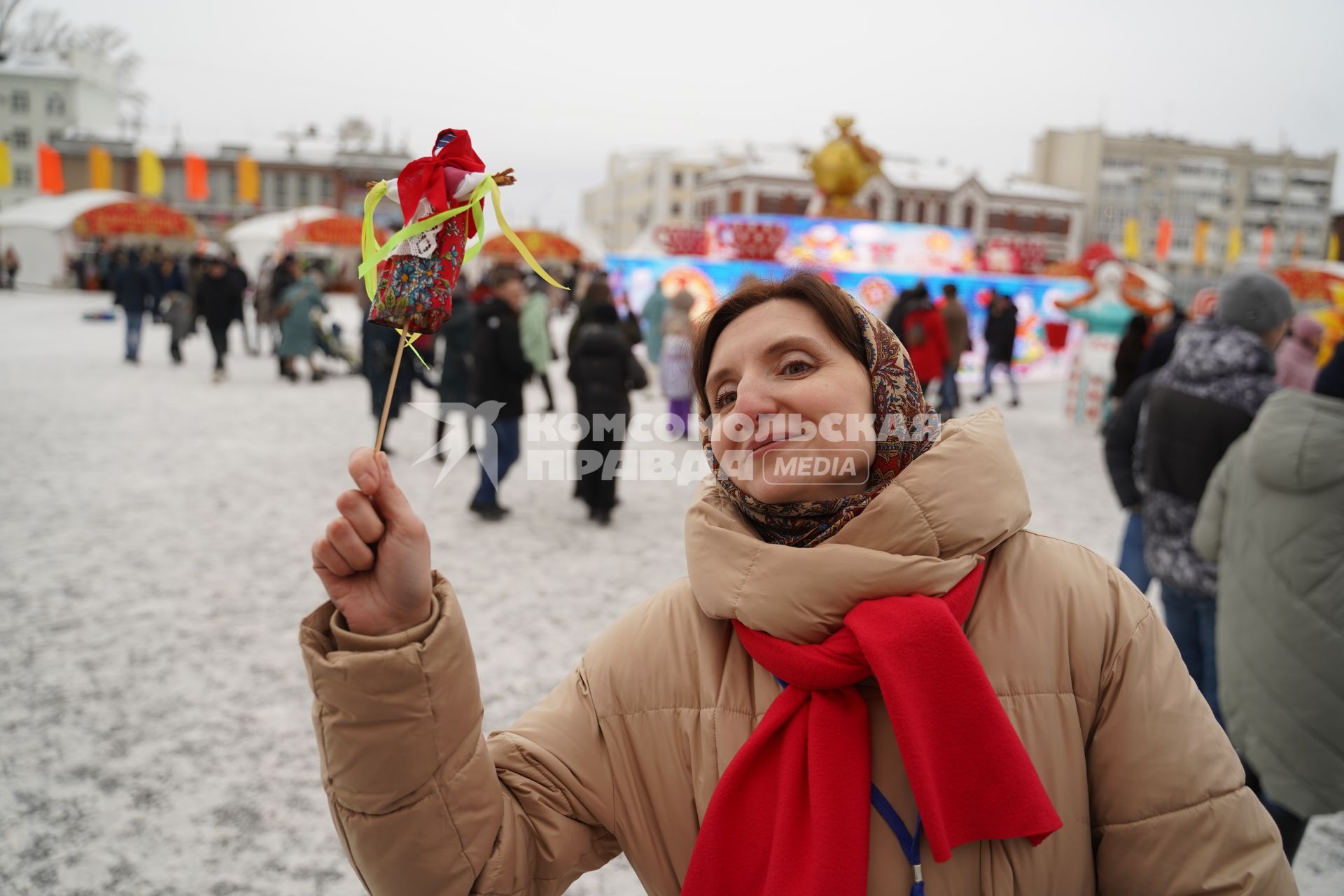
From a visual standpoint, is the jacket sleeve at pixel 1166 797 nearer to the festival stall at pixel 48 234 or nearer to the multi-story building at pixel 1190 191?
the festival stall at pixel 48 234

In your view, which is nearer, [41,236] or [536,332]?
[536,332]

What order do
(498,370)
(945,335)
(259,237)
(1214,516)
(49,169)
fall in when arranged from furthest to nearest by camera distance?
(259,237) → (49,169) → (945,335) → (498,370) → (1214,516)

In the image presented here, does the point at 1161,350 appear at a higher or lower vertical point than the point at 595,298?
lower

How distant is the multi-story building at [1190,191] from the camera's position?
185 feet

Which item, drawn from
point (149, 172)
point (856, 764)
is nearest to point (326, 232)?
point (149, 172)

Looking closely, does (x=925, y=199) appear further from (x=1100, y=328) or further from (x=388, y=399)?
(x=388, y=399)

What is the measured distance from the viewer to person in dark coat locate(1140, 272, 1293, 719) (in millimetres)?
2871

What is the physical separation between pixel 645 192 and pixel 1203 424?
6756cm

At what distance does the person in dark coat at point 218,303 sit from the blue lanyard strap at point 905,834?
12.3 meters

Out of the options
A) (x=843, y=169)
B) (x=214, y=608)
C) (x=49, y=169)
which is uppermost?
(x=49, y=169)

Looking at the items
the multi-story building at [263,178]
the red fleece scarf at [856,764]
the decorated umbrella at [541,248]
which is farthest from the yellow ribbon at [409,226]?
the multi-story building at [263,178]

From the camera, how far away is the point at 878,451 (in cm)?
125

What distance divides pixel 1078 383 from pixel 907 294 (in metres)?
2.93

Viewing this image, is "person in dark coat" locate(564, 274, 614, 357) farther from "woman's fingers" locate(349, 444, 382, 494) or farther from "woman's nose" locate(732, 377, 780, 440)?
"woman's fingers" locate(349, 444, 382, 494)
